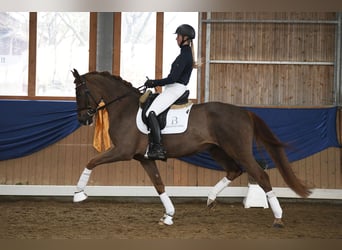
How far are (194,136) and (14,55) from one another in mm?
3850

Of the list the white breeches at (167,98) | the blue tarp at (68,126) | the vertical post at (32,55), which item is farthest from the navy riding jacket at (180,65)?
the vertical post at (32,55)

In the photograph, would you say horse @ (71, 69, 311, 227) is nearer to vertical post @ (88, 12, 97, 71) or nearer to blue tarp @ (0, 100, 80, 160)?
Answer: blue tarp @ (0, 100, 80, 160)

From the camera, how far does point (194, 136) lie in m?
5.14

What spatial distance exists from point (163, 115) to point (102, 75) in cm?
87

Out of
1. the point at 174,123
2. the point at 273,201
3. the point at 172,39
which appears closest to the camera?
the point at 273,201

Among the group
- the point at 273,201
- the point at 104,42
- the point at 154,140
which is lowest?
the point at 273,201

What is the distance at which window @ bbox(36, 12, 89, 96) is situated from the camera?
763 centimetres

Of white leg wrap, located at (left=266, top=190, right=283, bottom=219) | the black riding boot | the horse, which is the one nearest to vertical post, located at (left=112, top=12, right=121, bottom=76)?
the horse

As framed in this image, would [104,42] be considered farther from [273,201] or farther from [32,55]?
[273,201]

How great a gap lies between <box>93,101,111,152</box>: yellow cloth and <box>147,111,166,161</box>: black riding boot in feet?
3.27

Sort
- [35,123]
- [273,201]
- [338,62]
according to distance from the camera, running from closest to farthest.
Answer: [273,201] → [35,123] → [338,62]

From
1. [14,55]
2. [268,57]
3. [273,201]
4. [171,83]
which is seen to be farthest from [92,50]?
[273,201]

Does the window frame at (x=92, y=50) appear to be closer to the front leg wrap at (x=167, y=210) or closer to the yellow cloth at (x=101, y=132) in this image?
the yellow cloth at (x=101, y=132)

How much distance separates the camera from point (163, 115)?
5086 mm
